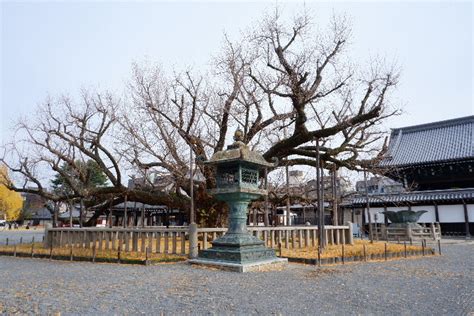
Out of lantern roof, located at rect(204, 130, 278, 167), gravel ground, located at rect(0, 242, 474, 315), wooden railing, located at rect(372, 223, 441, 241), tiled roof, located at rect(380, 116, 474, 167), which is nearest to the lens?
gravel ground, located at rect(0, 242, 474, 315)

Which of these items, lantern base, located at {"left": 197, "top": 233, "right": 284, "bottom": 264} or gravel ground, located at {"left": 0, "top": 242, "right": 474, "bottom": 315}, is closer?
gravel ground, located at {"left": 0, "top": 242, "right": 474, "bottom": 315}

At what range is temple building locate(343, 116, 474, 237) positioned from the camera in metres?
26.0

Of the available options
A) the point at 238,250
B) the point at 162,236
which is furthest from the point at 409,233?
the point at 238,250

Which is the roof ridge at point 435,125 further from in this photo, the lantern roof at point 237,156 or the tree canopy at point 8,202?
the tree canopy at point 8,202

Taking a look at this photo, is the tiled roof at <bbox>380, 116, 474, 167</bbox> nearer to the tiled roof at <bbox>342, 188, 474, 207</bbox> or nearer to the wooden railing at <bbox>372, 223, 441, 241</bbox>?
the tiled roof at <bbox>342, 188, 474, 207</bbox>

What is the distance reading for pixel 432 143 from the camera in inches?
1175

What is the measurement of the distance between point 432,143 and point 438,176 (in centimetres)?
355

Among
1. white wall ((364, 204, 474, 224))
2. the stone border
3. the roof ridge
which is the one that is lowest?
the stone border

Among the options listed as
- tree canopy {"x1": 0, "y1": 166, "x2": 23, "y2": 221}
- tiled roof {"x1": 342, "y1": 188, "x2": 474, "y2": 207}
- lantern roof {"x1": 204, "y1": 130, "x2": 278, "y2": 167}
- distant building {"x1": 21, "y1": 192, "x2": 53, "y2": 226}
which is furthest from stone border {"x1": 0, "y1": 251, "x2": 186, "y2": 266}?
distant building {"x1": 21, "y1": 192, "x2": 53, "y2": 226}

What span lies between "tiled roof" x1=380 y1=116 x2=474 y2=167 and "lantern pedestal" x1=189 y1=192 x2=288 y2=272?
762 inches

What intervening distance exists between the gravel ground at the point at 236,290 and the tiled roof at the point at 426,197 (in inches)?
705

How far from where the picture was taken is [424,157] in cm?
2831

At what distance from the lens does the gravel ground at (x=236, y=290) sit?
17.4 feet

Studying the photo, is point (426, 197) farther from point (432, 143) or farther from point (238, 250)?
point (238, 250)
